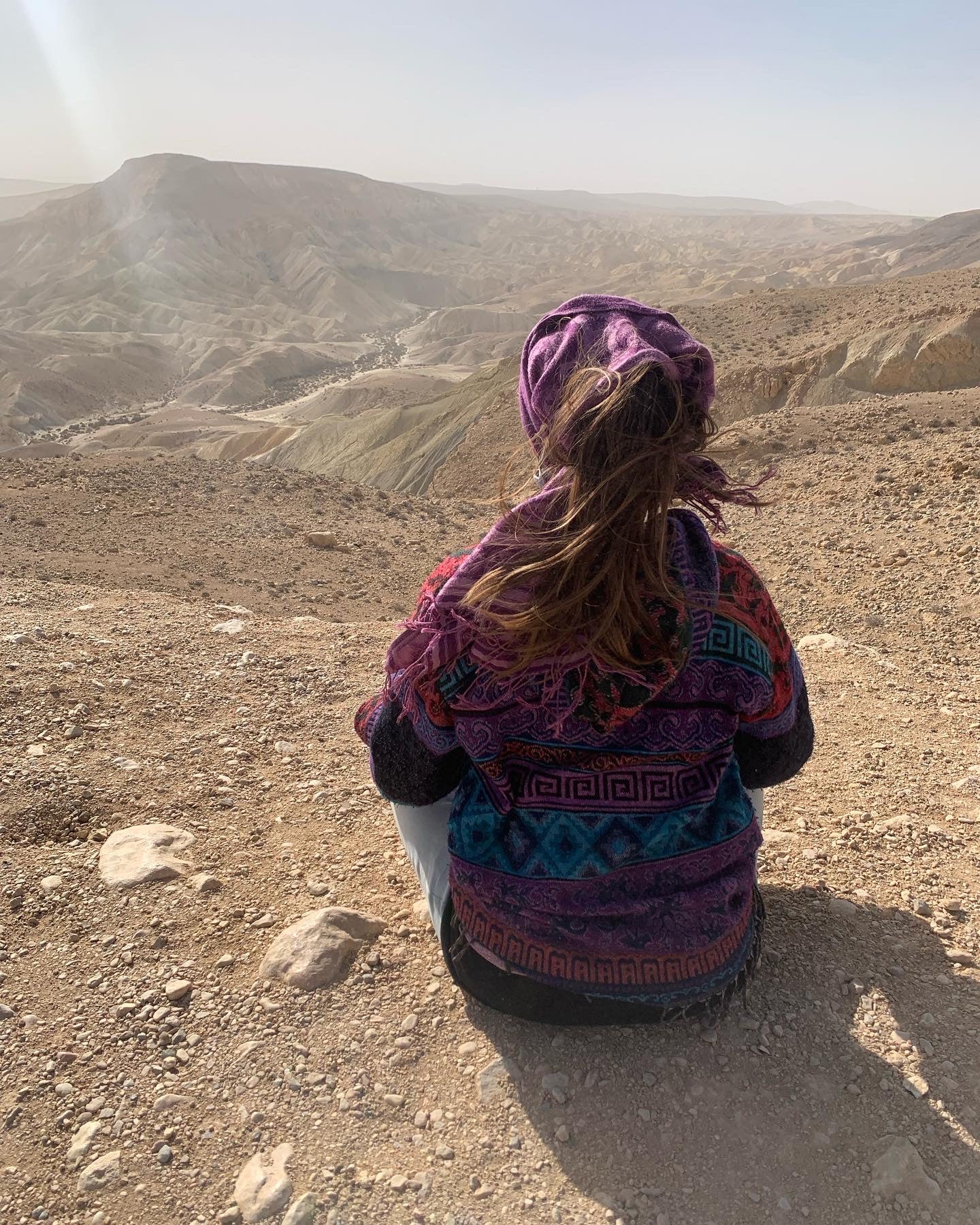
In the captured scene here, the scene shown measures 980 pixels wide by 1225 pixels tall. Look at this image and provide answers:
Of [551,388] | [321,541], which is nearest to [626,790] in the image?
[551,388]

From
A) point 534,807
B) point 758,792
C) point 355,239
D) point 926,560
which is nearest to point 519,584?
point 534,807

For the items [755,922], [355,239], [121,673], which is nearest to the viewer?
[755,922]

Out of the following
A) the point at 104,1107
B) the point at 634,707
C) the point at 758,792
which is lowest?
the point at 104,1107

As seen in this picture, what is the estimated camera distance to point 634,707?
1479mm

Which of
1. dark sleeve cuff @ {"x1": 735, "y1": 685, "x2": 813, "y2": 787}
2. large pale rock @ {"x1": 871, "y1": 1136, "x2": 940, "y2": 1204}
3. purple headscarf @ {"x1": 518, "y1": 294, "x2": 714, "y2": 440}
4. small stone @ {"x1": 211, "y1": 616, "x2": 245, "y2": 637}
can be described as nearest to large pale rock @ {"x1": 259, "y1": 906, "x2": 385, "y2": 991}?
dark sleeve cuff @ {"x1": 735, "y1": 685, "x2": 813, "y2": 787}

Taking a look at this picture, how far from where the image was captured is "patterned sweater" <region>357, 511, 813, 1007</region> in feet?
4.97

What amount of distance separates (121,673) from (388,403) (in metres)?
30.0

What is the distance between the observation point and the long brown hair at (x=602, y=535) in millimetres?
1300

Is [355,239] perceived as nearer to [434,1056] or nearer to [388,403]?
[388,403]

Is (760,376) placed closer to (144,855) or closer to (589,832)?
(144,855)

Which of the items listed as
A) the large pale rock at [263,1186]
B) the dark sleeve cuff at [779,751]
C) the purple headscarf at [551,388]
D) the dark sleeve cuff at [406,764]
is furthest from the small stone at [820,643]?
the large pale rock at [263,1186]

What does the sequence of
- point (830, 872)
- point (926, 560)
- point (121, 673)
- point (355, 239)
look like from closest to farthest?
point (830, 872) → point (121, 673) → point (926, 560) → point (355, 239)

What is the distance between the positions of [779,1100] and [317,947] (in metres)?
1.16

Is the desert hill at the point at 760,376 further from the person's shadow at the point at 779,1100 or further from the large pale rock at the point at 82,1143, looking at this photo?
the large pale rock at the point at 82,1143
